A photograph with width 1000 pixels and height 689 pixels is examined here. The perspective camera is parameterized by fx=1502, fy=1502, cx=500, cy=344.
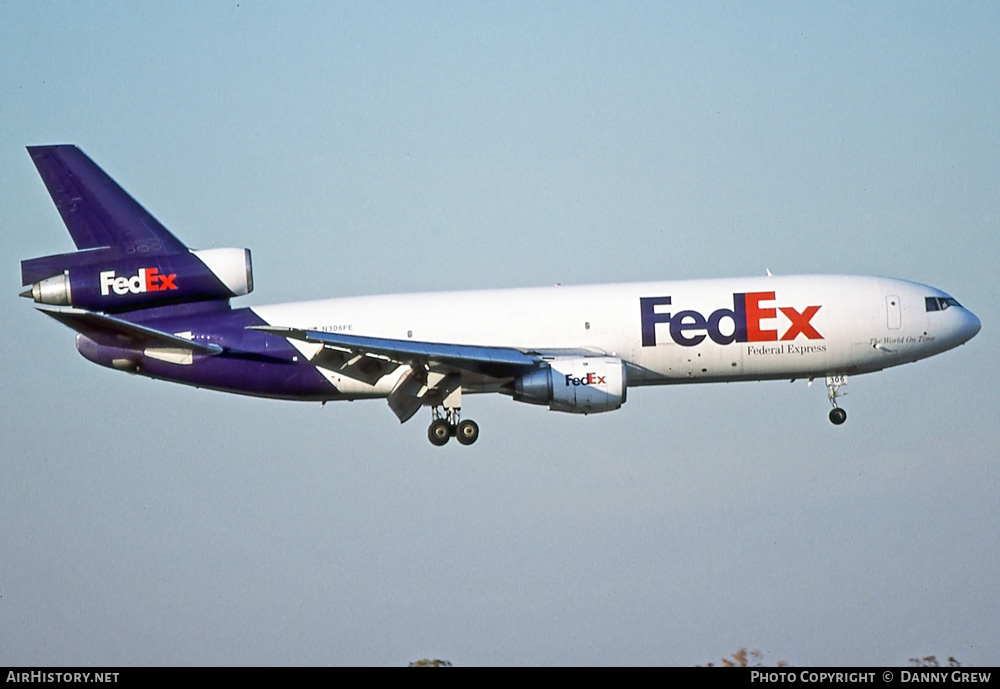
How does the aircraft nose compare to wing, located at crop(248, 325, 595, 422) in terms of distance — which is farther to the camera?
the aircraft nose

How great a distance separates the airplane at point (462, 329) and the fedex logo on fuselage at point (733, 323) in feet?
0.16

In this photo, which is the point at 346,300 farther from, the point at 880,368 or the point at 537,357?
the point at 880,368

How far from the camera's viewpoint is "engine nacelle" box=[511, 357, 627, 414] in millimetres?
49094

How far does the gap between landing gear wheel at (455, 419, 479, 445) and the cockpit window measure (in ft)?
54.0

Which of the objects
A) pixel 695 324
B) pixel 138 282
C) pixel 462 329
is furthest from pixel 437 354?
pixel 138 282

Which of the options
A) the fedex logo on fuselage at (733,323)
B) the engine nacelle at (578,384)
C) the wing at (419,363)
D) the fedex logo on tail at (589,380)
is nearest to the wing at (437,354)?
the wing at (419,363)

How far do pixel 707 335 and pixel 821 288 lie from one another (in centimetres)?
452

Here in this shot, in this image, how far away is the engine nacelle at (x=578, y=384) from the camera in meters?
49.1

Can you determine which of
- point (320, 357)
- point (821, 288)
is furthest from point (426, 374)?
point (821, 288)

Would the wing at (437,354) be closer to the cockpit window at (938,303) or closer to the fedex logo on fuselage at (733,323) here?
the fedex logo on fuselage at (733,323)

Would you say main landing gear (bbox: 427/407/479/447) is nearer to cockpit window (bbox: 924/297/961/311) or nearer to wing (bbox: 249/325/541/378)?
wing (bbox: 249/325/541/378)

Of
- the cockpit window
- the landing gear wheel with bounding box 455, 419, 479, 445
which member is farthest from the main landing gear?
the cockpit window

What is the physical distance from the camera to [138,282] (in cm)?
5328

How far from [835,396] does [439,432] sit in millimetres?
14269
